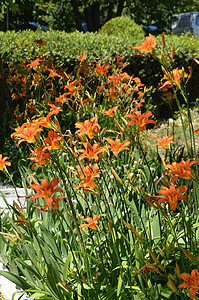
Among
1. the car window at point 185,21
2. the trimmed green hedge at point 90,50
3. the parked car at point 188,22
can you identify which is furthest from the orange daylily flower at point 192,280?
the car window at point 185,21

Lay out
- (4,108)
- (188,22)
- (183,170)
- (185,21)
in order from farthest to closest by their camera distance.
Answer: (185,21) < (188,22) < (4,108) < (183,170)

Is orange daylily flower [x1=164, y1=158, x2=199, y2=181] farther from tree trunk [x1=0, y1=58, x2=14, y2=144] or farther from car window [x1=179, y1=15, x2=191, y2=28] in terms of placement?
car window [x1=179, y1=15, x2=191, y2=28]

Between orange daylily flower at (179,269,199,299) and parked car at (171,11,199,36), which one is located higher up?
parked car at (171,11,199,36)

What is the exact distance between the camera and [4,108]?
172 inches

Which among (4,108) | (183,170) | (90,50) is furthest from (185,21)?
(183,170)

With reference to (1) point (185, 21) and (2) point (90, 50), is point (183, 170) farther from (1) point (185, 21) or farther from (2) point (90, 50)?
(1) point (185, 21)

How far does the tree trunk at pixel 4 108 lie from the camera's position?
4.25 m

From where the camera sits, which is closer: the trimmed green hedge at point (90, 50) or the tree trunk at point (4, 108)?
the tree trunk at point (4, 108)

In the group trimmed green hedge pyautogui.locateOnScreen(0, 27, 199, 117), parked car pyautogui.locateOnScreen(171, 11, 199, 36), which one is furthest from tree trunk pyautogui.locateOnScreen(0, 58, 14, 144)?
parked car pyautogui.locateOnScreen(171, 11, 199, 36)

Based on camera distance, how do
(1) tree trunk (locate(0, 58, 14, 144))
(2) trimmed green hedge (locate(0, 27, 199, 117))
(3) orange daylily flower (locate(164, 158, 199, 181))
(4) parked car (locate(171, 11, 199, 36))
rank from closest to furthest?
(3) orange daylily flower (locate(164, 158, 199, 181)), (1) tree trunk (locate(0, 58, 14, 144)), (2) trimmed green hedge (locate(0, 27, 199, 117)), (4) parked car (locate(171, 11, 199, 36))

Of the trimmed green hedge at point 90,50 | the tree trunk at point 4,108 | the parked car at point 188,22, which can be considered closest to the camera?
the tree trunk at point 4,108

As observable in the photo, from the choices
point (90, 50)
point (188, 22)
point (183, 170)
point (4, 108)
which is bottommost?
point (4, 108)

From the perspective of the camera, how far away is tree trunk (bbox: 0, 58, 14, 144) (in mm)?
4246

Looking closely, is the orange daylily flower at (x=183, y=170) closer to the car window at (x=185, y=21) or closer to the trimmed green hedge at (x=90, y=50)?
the trimmed green hedge at (x=90, y=50)
